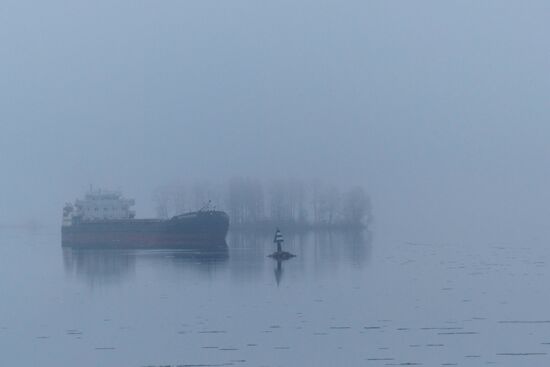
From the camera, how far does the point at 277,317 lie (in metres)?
15.5

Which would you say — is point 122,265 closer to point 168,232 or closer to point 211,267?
point 211,267

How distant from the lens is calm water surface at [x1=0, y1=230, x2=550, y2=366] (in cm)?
1194

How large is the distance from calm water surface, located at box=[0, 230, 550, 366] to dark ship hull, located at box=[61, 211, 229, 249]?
19.1 metres

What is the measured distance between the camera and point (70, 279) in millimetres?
25422

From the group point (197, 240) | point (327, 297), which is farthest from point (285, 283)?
point (197, 240)

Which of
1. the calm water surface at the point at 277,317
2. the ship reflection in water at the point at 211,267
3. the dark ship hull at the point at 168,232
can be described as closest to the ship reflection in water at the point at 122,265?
the ship reflection in water at the point at 211,267

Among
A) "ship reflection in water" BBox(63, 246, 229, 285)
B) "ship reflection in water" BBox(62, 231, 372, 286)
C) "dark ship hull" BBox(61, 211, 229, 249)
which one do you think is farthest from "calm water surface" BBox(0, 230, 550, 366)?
"dark ship hull" BBox(61, 211, 229, 249)

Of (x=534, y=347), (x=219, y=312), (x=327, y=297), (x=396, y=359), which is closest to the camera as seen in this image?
(x=396, y=359)

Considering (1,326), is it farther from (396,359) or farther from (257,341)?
(396,359)

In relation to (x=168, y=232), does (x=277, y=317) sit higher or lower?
lower

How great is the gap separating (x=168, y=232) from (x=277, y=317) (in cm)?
3186

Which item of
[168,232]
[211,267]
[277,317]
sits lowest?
[277,317]

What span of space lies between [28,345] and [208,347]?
8.85 feet

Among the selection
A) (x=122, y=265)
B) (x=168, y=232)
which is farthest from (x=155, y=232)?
(x=122, y=265)
